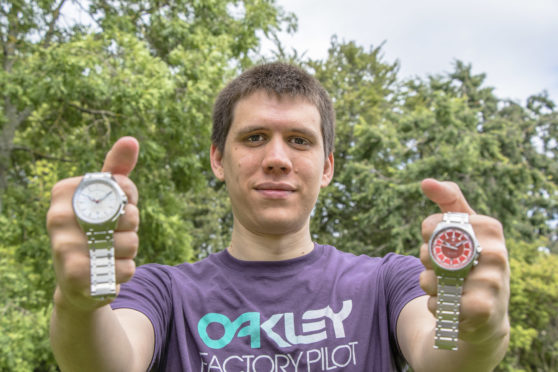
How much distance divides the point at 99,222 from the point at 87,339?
42 cm

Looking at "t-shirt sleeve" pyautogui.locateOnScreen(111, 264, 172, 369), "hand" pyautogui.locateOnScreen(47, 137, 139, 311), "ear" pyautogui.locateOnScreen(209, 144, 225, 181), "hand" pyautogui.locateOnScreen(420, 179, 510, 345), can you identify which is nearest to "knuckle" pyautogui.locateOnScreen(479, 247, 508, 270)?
"hand" pyautogui.locateOnScreen(420, 179, 510, 345)

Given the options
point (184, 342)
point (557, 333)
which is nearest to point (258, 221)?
point (184, 342)

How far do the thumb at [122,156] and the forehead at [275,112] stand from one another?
3.04 ft

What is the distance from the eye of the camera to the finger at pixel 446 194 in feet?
4.81

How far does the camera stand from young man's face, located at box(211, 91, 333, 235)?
225 centimetres

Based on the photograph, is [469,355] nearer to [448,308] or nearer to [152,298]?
[448,308]

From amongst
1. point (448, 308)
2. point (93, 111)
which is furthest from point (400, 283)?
point (93, 111)

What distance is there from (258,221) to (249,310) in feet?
1.31

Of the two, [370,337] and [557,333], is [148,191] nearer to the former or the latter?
[370,337]

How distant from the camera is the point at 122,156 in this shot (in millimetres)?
1481

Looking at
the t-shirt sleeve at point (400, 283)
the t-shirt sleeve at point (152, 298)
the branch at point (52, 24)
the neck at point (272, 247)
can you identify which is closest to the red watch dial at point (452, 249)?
the t-shirt sleeve at point (400, 283)

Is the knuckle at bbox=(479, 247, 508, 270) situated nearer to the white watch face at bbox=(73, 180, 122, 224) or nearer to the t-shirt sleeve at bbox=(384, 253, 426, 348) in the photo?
the t-shirt sleeve at bbox=(384, 253, 426, 348)

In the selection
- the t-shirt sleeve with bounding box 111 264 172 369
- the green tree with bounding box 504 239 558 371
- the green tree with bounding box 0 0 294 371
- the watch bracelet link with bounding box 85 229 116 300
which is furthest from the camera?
the green tree with bounding box 504 239 558 371

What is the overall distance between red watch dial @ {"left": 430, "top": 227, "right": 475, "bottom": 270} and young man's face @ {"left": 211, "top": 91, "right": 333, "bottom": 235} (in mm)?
913
